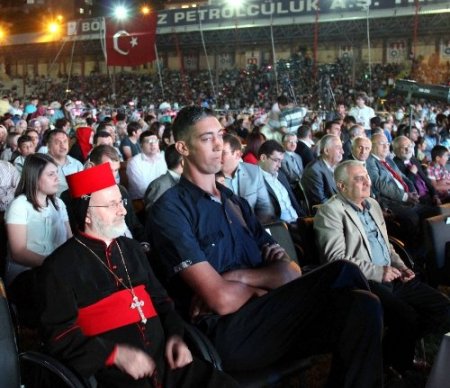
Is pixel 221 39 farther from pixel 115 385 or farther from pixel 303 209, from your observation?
pixel 115 385

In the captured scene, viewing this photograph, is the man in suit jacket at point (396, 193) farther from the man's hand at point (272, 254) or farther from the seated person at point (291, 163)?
the man's hand at point (272, 254)

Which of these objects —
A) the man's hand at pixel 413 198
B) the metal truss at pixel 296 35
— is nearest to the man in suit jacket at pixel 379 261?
the man's hand at pixel 413 198

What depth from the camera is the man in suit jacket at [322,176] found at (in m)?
6.12

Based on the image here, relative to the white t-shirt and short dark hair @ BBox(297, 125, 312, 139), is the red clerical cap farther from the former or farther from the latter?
short dark hair @ BBox(297, 125, 312, 139)

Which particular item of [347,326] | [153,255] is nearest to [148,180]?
[153,255]

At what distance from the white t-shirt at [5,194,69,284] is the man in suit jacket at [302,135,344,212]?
2938mm

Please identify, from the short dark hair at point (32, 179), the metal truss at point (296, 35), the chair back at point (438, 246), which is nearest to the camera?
the short dark hair at point (32, 179)

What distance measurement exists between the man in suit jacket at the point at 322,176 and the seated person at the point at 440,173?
5.83 feet

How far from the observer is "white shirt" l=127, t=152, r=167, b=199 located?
6863 mm

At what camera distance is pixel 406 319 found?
3.52m

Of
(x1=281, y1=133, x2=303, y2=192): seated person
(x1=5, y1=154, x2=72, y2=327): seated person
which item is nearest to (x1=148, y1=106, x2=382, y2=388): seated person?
(x1=5, y1=154, x2=72, y2=327): seated person

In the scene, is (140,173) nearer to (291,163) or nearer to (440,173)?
(291,163)

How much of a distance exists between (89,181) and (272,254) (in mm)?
1004

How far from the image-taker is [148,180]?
22.8 feet
